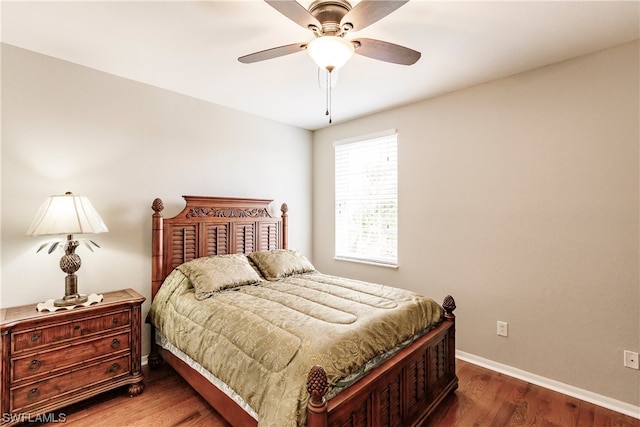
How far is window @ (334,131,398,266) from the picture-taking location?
11.6ft

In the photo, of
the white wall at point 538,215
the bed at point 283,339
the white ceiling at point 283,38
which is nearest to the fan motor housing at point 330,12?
the white ceiling at point 283,38

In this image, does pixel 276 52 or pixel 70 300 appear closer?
pixel 276 52

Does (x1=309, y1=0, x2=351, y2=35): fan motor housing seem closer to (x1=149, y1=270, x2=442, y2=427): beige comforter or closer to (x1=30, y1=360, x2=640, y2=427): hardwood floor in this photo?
(x1=149, y1=270, x2=442, y2=427): beige comforter

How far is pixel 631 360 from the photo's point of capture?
213cm

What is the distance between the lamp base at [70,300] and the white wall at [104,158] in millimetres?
310

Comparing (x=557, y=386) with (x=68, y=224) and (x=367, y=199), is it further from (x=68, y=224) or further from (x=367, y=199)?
(x=68, y=224)

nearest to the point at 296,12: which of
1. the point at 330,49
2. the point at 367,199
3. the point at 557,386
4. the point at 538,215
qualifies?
the point at 330,49

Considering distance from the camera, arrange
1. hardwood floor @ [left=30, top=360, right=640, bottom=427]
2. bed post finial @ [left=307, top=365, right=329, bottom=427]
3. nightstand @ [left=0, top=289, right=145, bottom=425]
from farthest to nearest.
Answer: hardwood floor @ [left=30, top=360, right=640, bottom=427] → nightstand @ [left=0, top=289, right=145, bottom=425] → bed post finial @ [left=307, top=365, right=329, bottom=427]

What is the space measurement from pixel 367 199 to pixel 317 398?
8.91ft

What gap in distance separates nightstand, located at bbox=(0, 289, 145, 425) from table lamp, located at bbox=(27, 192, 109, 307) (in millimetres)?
173

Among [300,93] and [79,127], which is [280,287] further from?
[79,127]

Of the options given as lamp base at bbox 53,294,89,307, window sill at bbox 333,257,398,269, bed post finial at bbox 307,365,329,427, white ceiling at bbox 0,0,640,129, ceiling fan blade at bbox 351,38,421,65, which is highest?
white ceiling at bbox 0,0,640,129

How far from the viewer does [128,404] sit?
7.21ft

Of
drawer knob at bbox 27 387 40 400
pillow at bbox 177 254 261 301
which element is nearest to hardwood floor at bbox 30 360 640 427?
drawer knob at bbox 27 387 40 400
